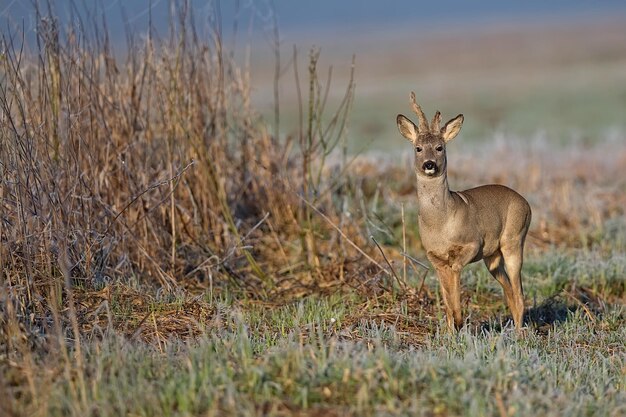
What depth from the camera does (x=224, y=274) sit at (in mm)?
8258

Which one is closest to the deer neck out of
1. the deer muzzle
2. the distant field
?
the deer muzzle

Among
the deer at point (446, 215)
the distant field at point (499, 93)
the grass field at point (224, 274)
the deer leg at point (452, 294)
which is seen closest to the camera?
the grass field at point (224, 274)

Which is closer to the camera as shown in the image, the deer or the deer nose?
the deer nose

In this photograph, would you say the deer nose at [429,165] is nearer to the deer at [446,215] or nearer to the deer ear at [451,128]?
the deer at [446,215]

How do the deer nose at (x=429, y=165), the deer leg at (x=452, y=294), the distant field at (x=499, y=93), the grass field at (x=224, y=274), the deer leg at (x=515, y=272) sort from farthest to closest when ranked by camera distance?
the distant field at (x=499, y=93) → the deer leg at (x=515, y=272) → the deer leg at (x=452, y=294) → the deer nose at (x=429, y=165) → the grass field at (x=224, y=274)

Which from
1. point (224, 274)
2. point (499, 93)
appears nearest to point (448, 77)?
point (499, 93)

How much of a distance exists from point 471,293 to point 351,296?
1100mm

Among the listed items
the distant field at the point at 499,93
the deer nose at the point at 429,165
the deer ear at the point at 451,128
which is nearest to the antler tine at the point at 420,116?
the deer ear at the point at 451,128

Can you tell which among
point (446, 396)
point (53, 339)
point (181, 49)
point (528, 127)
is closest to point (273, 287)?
point (181, 49)

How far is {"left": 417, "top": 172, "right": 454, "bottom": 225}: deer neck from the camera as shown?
664 cm

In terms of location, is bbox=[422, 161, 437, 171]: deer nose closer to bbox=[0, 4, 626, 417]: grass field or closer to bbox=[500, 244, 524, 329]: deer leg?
bbox=[0, 4, 626, 417]: grass field

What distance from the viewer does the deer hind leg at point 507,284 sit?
23.9 feet

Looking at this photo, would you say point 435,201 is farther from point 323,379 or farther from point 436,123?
point 323,379

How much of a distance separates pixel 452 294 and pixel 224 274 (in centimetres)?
228
